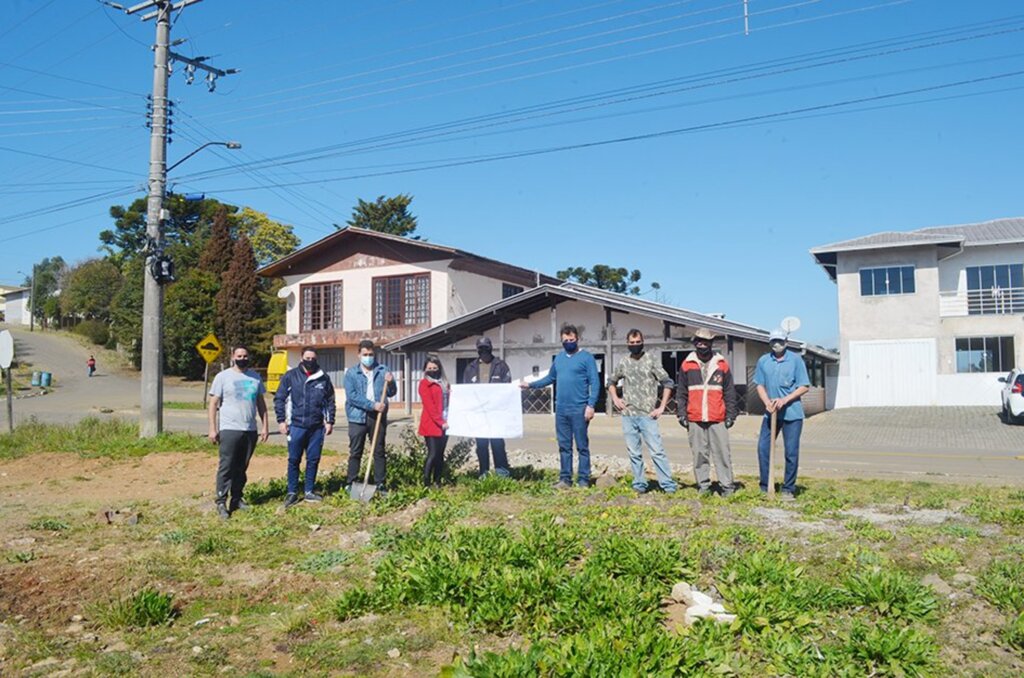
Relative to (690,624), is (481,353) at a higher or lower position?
higher

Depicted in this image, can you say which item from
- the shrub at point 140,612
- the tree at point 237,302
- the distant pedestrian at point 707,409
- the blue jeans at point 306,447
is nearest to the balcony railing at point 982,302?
the distant pedestrian at point 707,409

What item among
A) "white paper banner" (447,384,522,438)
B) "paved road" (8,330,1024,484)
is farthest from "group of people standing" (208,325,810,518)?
"paved road" (8,330,1024,484)

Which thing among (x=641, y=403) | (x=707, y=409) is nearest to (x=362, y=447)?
(x=641, y=403)

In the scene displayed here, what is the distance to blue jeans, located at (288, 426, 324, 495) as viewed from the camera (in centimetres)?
923

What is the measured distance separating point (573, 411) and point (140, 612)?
209 inches

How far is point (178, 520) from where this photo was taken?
848 cm

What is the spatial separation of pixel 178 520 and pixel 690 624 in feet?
19.0

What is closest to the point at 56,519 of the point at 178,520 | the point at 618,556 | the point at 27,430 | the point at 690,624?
the point at 178,520

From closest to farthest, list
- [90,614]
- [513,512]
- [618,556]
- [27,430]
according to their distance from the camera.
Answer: [90,614] < [618,556] < [513,512] < [27,430]

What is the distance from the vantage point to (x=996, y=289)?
33594 millimetres

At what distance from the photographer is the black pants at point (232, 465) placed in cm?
878

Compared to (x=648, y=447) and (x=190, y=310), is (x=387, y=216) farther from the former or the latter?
Result: (x=648, y=447)

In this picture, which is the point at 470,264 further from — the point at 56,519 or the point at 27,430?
the point at 56,519

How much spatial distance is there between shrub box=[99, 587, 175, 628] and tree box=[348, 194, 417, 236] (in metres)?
57.1
